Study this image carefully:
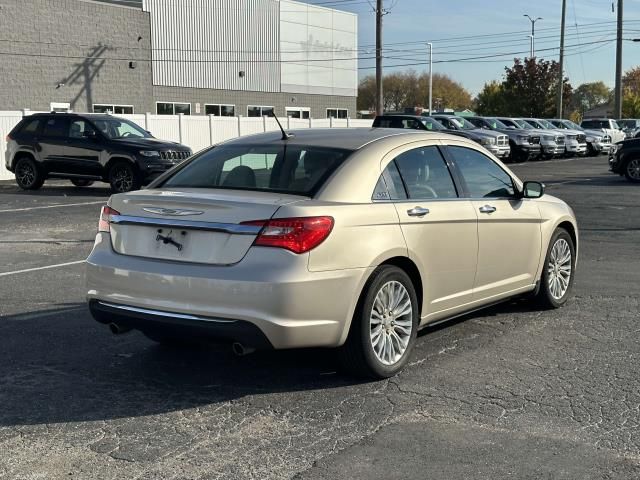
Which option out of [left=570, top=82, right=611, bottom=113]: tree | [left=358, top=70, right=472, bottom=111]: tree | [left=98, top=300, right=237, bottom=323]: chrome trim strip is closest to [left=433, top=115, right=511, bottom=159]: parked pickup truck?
[left=98, top=300, right=237, bottom=323]: chrome trim strip

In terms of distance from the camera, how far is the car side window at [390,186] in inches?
223

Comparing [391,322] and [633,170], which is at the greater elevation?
[633,170]

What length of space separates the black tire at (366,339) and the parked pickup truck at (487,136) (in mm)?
25638

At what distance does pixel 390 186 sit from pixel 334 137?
2.07 ft

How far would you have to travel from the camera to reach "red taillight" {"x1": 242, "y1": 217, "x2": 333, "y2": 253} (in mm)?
4977

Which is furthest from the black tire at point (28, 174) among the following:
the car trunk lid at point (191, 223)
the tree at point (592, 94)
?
the tree at point (592, 94)

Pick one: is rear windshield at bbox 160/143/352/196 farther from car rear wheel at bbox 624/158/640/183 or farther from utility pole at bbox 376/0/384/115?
utility pole at bbox 376/0/384/115

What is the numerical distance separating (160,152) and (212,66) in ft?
92.8

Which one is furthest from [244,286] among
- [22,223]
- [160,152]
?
[160,152]

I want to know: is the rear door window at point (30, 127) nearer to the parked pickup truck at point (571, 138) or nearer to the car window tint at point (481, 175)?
the car window tint at point (481, 175)

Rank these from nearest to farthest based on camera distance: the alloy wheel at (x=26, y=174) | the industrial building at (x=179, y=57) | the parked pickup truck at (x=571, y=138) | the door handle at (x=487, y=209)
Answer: the door handle at (x=487, y=209)
the alloy wheel at (x=26, y=174)
the industrial building at (x=179, y=57)
the parked pickup truck at (x=571, y=138)

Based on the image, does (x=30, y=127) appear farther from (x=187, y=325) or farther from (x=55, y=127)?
(x=187, y=325)

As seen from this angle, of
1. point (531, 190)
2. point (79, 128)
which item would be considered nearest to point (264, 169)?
point (531, 190)

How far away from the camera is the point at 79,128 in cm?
2011
